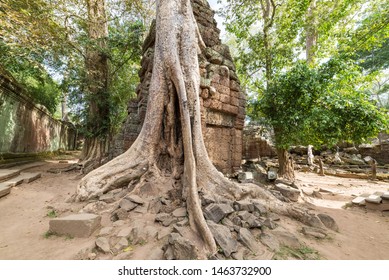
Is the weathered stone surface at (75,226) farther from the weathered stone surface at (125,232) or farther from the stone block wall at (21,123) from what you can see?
the stone block wall at (21,123)

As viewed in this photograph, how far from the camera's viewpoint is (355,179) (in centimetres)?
791

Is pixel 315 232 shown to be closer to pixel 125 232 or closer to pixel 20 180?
pixel 125 232

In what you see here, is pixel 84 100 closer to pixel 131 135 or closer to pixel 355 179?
pixel 131 135

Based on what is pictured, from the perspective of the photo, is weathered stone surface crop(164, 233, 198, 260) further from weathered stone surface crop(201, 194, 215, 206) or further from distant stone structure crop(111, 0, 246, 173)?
distant stone structure crop(111, 0, 246, 173)

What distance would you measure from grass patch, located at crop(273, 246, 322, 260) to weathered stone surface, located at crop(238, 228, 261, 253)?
0.59 feet

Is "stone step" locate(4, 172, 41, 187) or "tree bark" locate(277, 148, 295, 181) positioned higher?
"tree bark" locate(277, 148, 295, 181)

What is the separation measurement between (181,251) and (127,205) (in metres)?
1.14

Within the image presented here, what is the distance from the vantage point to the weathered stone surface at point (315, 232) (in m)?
2.15

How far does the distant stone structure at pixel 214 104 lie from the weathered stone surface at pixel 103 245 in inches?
101

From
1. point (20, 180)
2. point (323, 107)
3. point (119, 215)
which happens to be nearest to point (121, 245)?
point (119, 215)

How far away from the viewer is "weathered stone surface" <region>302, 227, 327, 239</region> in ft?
7.04

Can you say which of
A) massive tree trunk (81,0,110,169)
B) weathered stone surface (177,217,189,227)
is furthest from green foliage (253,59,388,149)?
massive tree trunk (81,0,110,169)

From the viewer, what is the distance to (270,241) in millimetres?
1904

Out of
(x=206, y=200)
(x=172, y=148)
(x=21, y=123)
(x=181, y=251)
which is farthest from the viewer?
(x=21, y=123)
